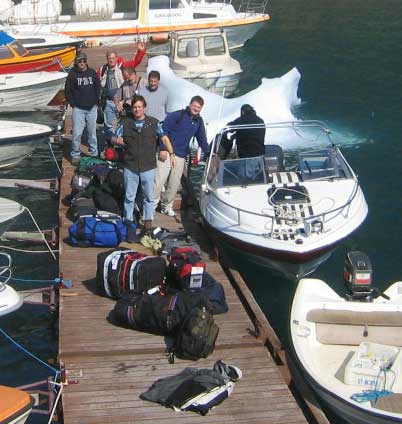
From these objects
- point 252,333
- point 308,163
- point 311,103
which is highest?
point 308,163

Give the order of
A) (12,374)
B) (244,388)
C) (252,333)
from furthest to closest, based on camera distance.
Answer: (12,374)
(252,333)
(244,388)

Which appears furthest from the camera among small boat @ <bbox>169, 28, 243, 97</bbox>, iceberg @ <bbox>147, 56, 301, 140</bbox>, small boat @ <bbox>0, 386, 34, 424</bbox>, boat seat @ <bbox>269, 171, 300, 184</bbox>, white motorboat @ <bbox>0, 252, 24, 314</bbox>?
small boat @ <bbox>169, 28, 243, 97</bbox>

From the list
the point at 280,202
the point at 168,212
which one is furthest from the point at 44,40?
the point at 280,202

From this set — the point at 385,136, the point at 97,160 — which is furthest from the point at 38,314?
the point at 385,136

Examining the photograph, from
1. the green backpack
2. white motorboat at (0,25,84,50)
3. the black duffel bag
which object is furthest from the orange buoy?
the black duffel bag

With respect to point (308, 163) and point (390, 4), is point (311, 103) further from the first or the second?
point (390, 4)

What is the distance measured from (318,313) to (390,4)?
28.2m

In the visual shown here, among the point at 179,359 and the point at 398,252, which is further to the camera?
the point at 398,252

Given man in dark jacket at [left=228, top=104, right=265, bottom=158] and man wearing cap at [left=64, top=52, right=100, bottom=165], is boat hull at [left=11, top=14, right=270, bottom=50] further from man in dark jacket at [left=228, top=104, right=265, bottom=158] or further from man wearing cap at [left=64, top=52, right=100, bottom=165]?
man in dark jacket at [left=228, top=104, right=265, bottom=158]

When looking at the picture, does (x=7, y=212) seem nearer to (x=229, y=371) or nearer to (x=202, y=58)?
(x=229, y=371)

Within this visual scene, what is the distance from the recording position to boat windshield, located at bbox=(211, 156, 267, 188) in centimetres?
1222

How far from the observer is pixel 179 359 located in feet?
29.6

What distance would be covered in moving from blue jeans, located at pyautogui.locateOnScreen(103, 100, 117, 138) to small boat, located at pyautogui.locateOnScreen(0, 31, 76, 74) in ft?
25.0

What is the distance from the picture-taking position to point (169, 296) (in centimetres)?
934
